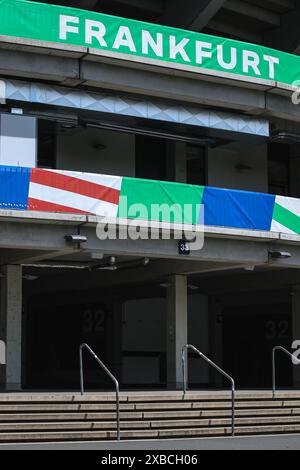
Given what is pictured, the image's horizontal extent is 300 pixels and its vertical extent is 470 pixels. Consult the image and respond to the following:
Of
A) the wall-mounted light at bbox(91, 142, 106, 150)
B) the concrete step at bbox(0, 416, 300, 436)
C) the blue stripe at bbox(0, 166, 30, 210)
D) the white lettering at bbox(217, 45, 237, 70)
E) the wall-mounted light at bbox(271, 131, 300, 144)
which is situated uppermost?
the white lettering at bbox(217, 45, 237, 70)

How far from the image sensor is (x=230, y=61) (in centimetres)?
2333

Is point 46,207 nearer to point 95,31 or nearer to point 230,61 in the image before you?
point 95,31

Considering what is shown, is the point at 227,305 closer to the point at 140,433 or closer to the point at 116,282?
the point at 116,282

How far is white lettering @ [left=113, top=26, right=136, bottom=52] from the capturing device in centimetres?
2162

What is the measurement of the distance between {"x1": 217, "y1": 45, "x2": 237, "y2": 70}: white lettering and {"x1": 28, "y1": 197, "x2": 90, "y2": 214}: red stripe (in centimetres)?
567

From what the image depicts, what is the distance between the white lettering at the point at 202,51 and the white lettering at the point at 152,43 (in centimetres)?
108

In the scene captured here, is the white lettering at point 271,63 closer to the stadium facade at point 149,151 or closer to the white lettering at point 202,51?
the stadium facade at point 149,151

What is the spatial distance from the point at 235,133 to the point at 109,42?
4.92 meters

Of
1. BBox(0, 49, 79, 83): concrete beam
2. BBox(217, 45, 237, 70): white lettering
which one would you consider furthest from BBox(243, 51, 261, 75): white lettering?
BBox(0, 49, 79, 83): concrete beam

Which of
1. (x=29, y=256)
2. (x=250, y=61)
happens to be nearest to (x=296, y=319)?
(x=250, y=61)

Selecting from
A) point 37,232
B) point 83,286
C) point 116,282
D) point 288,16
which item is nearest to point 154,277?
point 116,282

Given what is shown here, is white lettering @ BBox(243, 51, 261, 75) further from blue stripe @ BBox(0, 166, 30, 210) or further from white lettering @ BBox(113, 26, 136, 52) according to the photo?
blue stripe @ BBox(0, 166, 30, 210)

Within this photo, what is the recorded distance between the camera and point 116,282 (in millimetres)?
28109

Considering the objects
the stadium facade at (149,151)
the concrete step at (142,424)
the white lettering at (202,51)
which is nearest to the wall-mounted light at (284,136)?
the stadium facade at (149,151)
